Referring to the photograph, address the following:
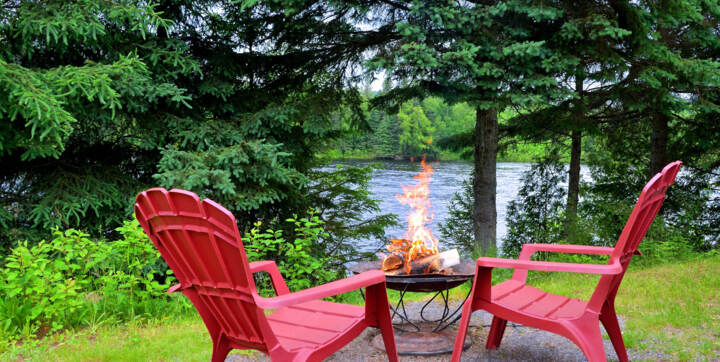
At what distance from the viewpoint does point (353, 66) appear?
704cm

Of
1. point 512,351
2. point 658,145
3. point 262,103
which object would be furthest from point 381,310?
point 658,145

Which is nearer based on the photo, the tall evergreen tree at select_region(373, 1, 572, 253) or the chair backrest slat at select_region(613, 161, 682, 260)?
the chair backrest slat at select_region(613, 161, 682, 260)

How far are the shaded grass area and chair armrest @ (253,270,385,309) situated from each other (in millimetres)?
1215

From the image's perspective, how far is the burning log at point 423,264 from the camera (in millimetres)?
3005

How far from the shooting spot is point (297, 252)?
4605 mm

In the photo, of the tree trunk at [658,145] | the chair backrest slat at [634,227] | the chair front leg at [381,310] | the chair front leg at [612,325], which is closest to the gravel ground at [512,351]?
the chair front leg at [612,325]

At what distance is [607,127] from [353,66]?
4899 millimetres

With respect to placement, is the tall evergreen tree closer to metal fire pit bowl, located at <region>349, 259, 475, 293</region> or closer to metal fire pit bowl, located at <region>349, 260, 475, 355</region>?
metal fire pit bowl, located at <region>349, 260, 475, 355</region>

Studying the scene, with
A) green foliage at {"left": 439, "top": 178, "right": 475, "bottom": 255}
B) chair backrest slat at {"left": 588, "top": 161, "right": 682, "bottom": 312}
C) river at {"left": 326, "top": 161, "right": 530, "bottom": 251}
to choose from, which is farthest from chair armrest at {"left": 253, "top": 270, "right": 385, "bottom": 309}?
river at {"left": 326, "top": 161, "right": 530, "bottom": 251}

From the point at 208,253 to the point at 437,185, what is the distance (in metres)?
14.0

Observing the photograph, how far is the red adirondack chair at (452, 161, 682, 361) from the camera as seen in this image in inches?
A: 87.4

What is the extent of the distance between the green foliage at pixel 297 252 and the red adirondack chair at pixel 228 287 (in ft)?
6.02

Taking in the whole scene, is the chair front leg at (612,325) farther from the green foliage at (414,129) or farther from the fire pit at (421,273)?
the green foliage at (414,129)

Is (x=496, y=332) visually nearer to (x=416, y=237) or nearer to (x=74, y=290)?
(x=416, y=237)
